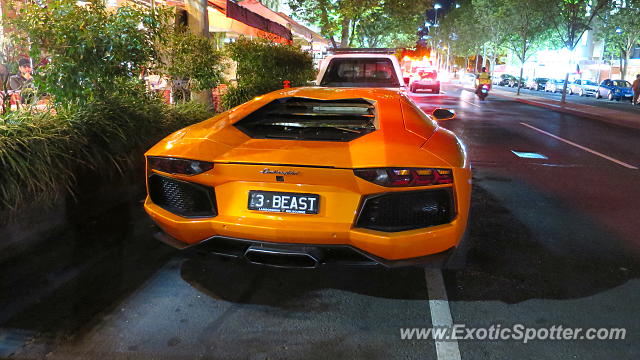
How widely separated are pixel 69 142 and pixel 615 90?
130 feet

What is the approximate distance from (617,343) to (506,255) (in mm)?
1506

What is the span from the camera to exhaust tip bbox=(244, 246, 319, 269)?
3045 mm

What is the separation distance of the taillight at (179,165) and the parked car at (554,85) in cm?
4937

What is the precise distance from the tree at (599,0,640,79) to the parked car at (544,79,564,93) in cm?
493

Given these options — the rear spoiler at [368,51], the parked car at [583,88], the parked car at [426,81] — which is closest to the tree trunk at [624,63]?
the parked car at [583,88]

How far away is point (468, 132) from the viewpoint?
45.1 ft

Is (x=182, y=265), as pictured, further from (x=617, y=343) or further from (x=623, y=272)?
(x=623, y=272)

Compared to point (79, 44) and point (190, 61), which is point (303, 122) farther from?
point (190, 61)

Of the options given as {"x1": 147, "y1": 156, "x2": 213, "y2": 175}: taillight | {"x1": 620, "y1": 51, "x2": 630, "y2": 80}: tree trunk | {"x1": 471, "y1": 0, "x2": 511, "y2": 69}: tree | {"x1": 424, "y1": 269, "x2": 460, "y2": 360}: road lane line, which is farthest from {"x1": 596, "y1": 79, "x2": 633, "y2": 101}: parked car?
{"x1": 147, "y1": 156, "x2": 213, "y2": 175}: taillight

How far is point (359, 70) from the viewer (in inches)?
405

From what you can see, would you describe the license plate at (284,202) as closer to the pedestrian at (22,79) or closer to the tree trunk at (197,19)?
the pedestrian at (22,79)

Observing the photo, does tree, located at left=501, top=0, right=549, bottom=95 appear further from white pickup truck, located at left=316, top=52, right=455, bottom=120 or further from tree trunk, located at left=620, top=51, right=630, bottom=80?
white pickup truck, located at left=316, top=52, right=455, bottom=120

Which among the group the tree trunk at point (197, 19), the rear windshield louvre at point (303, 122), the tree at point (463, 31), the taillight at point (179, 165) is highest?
the tree at point (463, 31)

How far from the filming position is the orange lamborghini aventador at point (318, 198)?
3.03 m
